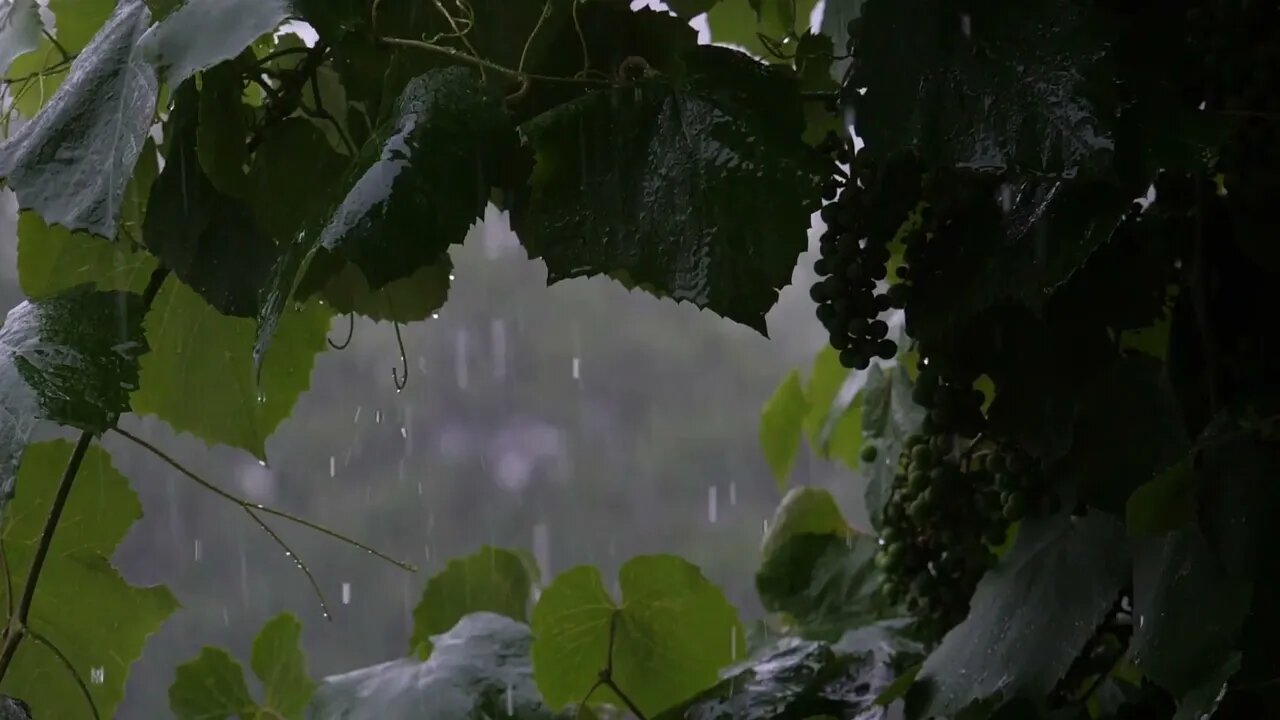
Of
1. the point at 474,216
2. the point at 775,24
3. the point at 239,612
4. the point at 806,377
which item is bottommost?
the point at 239,612

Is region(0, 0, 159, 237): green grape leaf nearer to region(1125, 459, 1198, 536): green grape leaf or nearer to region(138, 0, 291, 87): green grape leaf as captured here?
region(138, 0, 291, 87): green grape leaf

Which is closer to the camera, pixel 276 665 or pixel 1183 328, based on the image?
pixel 1183 328

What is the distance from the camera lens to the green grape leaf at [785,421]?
0.92 meters

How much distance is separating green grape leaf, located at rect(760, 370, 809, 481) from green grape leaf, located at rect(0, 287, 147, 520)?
0.58 meters

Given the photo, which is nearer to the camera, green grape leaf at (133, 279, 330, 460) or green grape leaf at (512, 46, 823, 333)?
green grape leaf at (512, 46, 823, 333)

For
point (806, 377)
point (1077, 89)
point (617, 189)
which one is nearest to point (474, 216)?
point (617, 189)

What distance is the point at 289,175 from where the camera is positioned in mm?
490

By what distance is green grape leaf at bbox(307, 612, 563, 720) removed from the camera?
0.59m

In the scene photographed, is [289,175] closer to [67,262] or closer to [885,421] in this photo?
[67,262]

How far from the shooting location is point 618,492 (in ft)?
4.29

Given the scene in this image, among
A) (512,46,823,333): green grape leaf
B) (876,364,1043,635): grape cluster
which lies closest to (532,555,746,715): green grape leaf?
(876,364,1043,635): grape cluster

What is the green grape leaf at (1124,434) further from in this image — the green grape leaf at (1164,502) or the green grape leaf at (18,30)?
the green grape leaf at (18,30)

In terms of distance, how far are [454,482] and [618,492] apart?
190mm

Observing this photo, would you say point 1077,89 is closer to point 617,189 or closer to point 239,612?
point 617,189
